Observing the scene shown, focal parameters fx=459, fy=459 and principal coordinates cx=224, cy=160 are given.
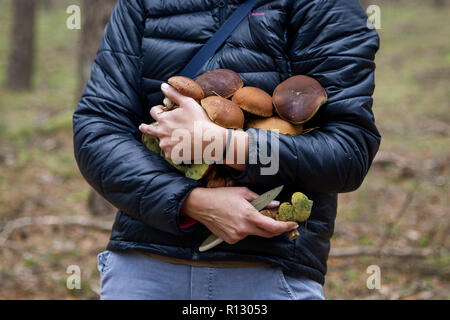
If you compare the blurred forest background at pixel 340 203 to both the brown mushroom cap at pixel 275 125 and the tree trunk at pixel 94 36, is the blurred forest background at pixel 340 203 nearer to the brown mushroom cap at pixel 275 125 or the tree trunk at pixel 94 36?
the tree trunk at pixel 94 36

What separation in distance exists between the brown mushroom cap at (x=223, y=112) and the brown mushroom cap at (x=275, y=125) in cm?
8

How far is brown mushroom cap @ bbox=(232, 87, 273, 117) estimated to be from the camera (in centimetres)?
160

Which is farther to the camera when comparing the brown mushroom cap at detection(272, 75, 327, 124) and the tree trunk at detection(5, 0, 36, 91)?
the tree trunk at detection(5, 0, 36, 91)

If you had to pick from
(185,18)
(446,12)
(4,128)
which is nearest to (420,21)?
(446,12)

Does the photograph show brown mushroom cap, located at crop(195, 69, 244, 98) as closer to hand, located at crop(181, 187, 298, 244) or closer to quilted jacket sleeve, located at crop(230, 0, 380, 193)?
quilted jacket sleeve, located at crop(230, 0, 380, 193)

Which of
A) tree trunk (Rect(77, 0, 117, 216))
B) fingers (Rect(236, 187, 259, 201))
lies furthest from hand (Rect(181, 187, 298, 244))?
tree trunk (Rect(77, 0, 117, 216))

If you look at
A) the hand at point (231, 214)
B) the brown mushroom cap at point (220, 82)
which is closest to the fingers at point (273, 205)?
the hand at point (231, 214)

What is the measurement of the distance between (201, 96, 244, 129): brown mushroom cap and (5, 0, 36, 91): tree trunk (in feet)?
37.7

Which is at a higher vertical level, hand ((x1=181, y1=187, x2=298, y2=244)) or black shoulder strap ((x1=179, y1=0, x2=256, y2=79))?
black shoulder strap ((x1=179, y1=0, x2=256, y2=79))

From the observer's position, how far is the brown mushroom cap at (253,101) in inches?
62.9

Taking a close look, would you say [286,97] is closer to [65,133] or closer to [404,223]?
[404,223]

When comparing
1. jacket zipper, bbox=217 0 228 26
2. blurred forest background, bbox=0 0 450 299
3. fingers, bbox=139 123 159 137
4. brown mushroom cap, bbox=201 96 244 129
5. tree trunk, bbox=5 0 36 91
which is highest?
tree trunk, bbox=5 0 36 91

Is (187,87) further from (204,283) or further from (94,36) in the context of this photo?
(94,36)

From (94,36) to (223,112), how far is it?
12.3 feet
